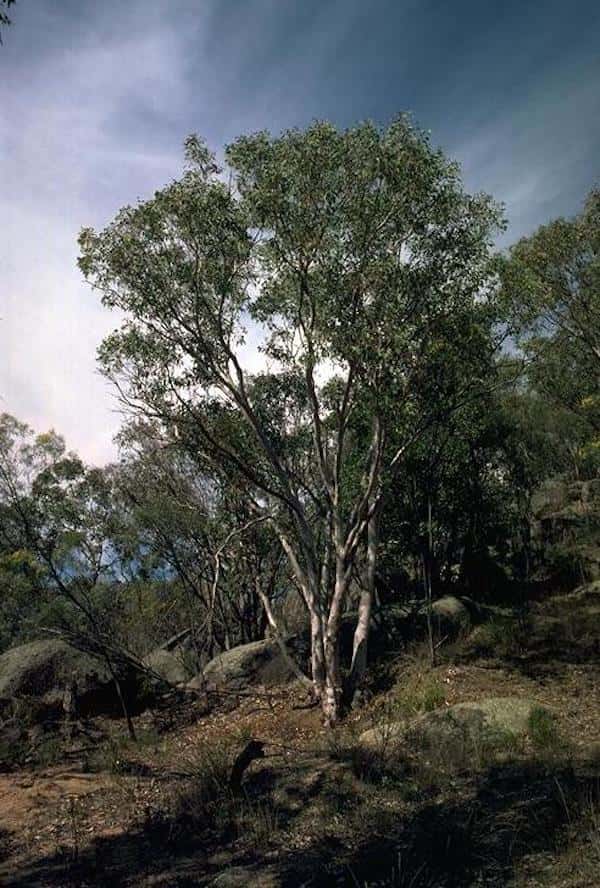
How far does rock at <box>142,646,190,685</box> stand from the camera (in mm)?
20188

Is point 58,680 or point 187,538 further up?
point 187,538

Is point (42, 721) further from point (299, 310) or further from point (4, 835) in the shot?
point (299, 310)

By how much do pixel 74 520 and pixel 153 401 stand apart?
899cm

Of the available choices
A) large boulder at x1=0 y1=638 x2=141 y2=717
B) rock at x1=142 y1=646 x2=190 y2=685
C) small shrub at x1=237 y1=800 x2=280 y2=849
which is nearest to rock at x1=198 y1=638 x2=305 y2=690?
rock at x1=142 y1=646 x2=190 y2=685

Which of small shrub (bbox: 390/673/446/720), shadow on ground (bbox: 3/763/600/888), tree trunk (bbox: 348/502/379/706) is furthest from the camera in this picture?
tree trunk (bbox: 348/502/379/706)

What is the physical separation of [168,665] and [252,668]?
3.76 meters

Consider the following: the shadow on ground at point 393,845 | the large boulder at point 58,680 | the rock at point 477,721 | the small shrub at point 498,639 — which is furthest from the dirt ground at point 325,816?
the large boulder at point 58,680

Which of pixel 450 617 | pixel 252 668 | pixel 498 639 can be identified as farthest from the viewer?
pixel 450 617

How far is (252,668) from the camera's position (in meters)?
18.2

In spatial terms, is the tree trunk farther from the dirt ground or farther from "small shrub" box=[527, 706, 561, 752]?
"small shrub" box=[527, 706, 561, 752]

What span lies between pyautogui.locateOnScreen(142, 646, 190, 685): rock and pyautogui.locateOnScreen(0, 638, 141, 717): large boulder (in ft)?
7.58

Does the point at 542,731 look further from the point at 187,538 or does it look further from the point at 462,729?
the point at 187,538

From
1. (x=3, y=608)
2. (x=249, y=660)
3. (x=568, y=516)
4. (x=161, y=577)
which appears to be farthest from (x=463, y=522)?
(x=3, y=608)

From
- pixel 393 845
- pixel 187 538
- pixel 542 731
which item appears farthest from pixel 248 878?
pixel 187 538
